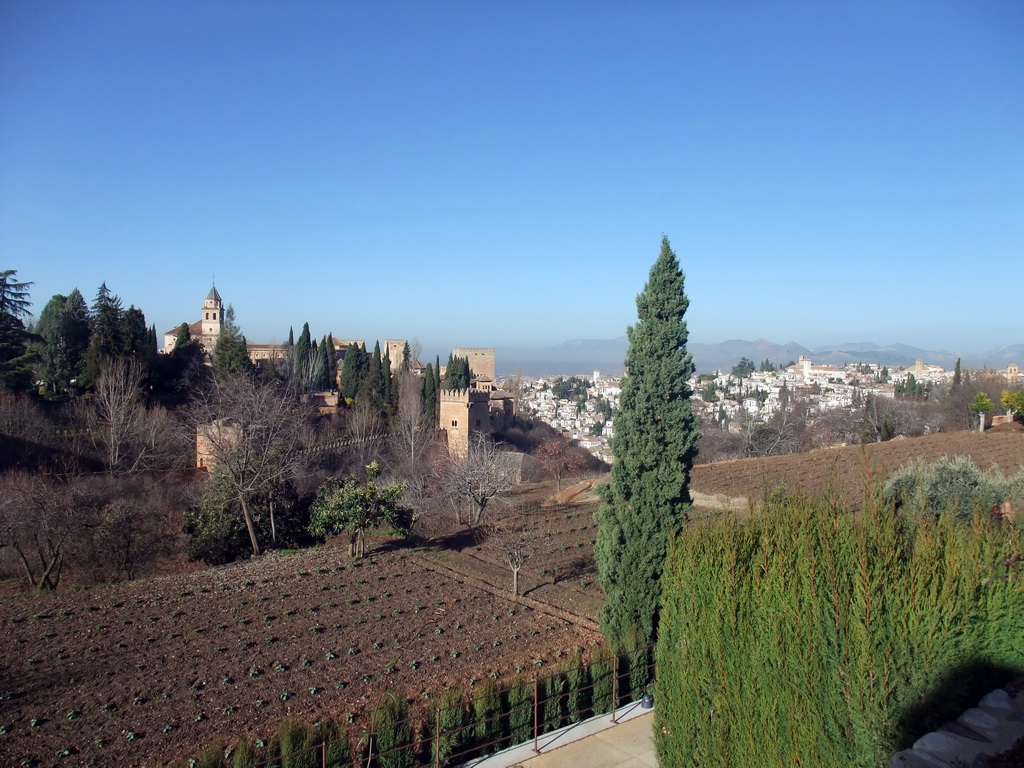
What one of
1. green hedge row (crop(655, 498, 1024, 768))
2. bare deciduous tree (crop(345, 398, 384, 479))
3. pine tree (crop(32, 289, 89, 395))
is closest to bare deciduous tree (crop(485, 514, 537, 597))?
green hedge row (crop(655, 498, 1024, 768))

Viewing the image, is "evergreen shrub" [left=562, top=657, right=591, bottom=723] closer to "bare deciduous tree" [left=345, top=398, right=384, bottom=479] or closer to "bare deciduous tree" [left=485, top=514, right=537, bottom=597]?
"bare deciduous tree" [left=485, top=514, right=537, bottom=597]

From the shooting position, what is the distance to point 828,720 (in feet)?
15.9

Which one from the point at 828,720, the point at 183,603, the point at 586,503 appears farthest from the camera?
the point at 586,503

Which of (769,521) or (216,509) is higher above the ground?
(769,521)

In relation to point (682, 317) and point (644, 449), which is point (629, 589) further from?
point (682, 317)

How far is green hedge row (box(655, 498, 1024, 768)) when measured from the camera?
4.65 meters

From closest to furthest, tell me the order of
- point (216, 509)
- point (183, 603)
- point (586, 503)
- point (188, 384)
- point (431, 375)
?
point (183, 603), point (216, 509), point (586, 503), point (188, 384), point (431, 375)

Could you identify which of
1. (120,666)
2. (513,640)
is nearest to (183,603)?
(120,666)

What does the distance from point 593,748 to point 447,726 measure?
1.55 metres

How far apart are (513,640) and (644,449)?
3.18 m

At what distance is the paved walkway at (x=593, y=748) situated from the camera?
6863 mm

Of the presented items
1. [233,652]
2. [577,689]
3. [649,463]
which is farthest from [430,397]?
[577,689]

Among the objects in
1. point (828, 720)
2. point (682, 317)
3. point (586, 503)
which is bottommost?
point (586, 503)

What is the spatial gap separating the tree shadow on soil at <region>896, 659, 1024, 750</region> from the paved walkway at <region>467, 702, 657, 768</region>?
118 inches
